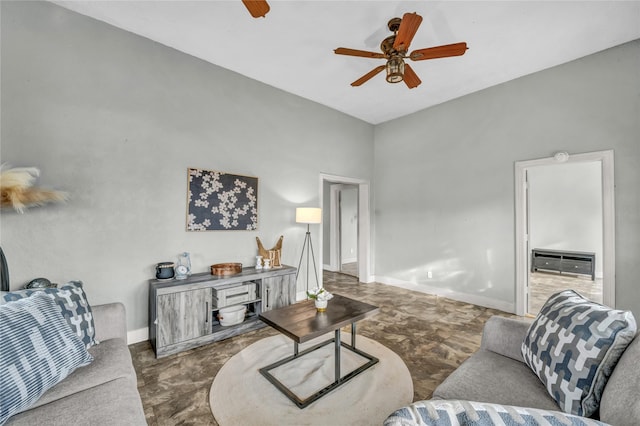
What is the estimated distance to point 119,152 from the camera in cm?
273

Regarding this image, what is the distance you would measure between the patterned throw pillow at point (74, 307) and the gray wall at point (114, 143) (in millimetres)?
1085

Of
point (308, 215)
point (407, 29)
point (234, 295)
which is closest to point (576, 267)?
point (308, 215)

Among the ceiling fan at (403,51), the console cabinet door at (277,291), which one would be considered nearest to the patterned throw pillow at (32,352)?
the console cabinet door at (277,291)

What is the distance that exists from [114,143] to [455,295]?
4883mm

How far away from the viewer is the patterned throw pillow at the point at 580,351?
3.48 ft

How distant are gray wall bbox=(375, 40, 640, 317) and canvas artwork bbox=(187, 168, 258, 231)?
9.12 ft

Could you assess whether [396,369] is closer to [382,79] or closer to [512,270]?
[512,270]

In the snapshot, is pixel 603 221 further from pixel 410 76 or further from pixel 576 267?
pixel 576 267

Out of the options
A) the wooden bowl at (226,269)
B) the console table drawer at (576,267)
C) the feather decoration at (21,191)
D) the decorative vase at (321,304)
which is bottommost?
the console table drawer at (576,267)

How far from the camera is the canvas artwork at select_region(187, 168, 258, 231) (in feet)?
10.4

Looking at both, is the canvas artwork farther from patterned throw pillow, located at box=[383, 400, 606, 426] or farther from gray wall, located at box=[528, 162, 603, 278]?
gray wall, located at box=[528, 162, 603, 278]

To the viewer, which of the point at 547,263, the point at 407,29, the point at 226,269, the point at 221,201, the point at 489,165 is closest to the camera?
the point at 407,29

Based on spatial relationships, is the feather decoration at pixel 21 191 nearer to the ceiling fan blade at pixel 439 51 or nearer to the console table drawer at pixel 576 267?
the ceiling fan blade at pixel 439 51

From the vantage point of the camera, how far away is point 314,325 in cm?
206
